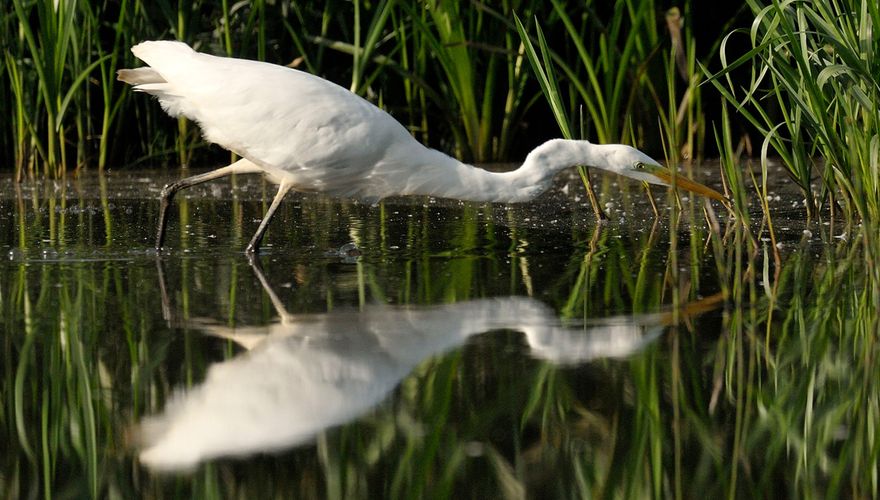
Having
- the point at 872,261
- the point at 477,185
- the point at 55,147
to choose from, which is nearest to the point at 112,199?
the point at 55,147

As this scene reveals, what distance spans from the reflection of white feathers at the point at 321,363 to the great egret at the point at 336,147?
1.28m

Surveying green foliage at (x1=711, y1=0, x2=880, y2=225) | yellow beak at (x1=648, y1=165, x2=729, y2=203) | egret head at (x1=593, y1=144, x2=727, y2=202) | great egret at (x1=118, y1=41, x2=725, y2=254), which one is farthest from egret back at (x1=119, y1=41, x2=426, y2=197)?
green foliage at (x1=711, y1=0, x2=880, y2=225)

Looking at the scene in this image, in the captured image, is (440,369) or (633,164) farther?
(633,164)

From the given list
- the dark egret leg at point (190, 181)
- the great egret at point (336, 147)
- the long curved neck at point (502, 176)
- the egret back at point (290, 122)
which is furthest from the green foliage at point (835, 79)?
the dark egret leg at point (190, 181)

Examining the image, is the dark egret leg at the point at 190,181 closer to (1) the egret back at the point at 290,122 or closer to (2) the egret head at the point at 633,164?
(1) the egret back at the point at 290,122

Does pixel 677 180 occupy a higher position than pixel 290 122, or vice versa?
pixel 290 122

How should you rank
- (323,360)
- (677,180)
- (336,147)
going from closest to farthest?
1. (323,360)
2. (336,147)
3. (677,180)

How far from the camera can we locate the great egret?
5.70 metres

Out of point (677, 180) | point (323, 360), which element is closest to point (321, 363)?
point (323, 360)

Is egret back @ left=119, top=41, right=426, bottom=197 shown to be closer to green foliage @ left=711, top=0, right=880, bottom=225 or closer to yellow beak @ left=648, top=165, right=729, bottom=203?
yellow beak @ left=648, top=165, right=729, bottom=203

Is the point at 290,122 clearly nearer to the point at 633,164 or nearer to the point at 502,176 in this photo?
the point at 502,176

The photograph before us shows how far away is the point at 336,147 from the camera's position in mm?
5672

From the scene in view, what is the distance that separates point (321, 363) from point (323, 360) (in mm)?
36

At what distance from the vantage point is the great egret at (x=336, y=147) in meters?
5.70
